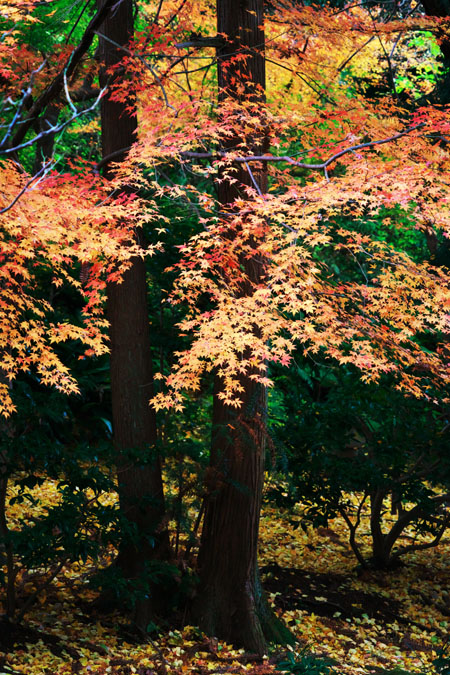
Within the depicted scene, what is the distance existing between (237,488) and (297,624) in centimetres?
164

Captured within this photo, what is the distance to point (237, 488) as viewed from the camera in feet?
17.9

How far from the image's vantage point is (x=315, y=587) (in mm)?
7062

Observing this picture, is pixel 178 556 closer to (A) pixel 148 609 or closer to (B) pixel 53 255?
(A) pixel 148 609

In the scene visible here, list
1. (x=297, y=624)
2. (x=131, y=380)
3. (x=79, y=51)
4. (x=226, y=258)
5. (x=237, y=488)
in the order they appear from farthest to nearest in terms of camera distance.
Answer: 1. (x=297, y=624)
2. (x=131, y=380)
3. (x=237, y=488)
4. (x=226, y=258)
5. (x=79, y=51)

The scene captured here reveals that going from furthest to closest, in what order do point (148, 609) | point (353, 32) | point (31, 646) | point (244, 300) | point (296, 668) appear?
point (353, 32), point (148, 609), point (244, 300), point (31, 646), point (296, 668)

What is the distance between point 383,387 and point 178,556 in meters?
2.74

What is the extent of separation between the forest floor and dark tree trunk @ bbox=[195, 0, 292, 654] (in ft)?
0.81

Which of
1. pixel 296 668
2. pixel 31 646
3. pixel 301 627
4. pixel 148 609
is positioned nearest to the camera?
pixel 296 668

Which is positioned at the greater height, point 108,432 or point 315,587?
point 108,432

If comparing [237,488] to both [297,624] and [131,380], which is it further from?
[297,624]

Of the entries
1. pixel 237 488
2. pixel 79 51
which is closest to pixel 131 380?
pixel 237 488

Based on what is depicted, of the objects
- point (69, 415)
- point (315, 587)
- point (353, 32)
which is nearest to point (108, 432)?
point (69, 415)

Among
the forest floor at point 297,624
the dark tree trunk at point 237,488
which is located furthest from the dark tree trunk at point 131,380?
the forest floor at point 297,624

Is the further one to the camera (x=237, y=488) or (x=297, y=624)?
(x=297, y=624)
